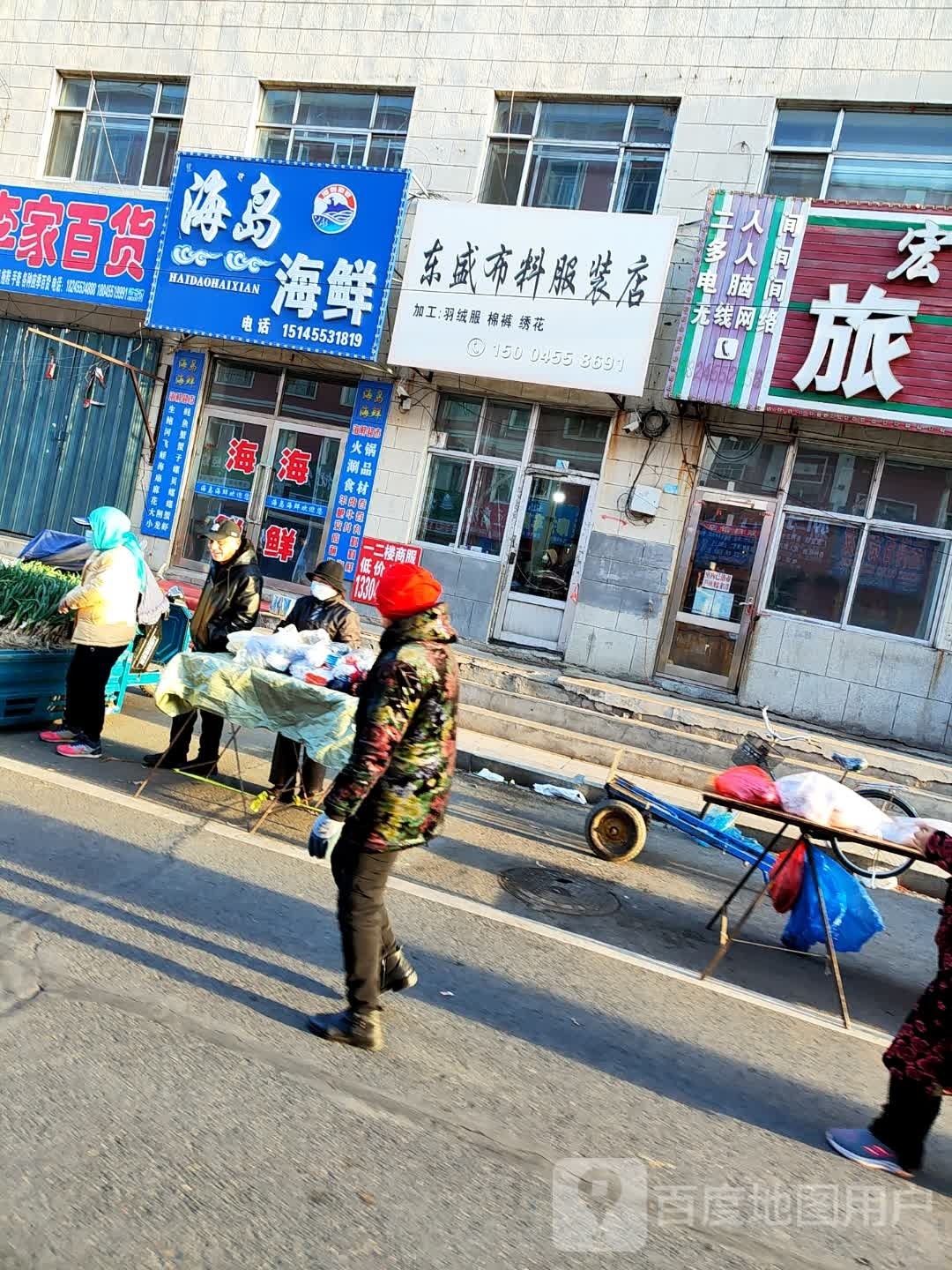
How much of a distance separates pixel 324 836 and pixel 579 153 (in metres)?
11.5

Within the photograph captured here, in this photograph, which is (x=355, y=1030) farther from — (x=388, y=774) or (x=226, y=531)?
(x=226, y=531)

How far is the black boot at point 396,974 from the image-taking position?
4078mm

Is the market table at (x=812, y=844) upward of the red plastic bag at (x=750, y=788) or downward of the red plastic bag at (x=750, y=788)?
downward

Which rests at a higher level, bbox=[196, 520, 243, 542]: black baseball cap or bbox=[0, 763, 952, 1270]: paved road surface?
bbox=[196, 520, 243, 542]: black baseball cap

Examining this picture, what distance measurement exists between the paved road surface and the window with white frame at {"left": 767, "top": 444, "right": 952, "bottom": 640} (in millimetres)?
6539

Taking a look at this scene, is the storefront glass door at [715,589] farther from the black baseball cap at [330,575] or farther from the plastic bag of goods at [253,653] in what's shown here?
the plastic bag of goods at [253,653]

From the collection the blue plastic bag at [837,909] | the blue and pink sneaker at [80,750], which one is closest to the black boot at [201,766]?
the blue and pink sneaker at [80,750]

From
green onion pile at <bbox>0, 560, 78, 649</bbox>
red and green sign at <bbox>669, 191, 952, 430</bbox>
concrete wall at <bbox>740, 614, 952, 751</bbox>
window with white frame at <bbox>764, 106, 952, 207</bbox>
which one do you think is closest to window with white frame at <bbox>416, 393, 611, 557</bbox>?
red and green sign at <bbox>669, 191, 952, 430</bbox>

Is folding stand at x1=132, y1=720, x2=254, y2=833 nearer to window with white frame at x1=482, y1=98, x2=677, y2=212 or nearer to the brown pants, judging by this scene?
the brown pants

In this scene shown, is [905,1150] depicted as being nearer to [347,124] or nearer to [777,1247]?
[777,1247]

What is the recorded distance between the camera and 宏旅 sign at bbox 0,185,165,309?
1370cm

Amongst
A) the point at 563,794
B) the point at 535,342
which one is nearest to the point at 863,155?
the point at 535,342

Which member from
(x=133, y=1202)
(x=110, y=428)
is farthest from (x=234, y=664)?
(x=110, y=428)

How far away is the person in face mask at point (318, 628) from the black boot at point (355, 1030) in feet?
9.77
